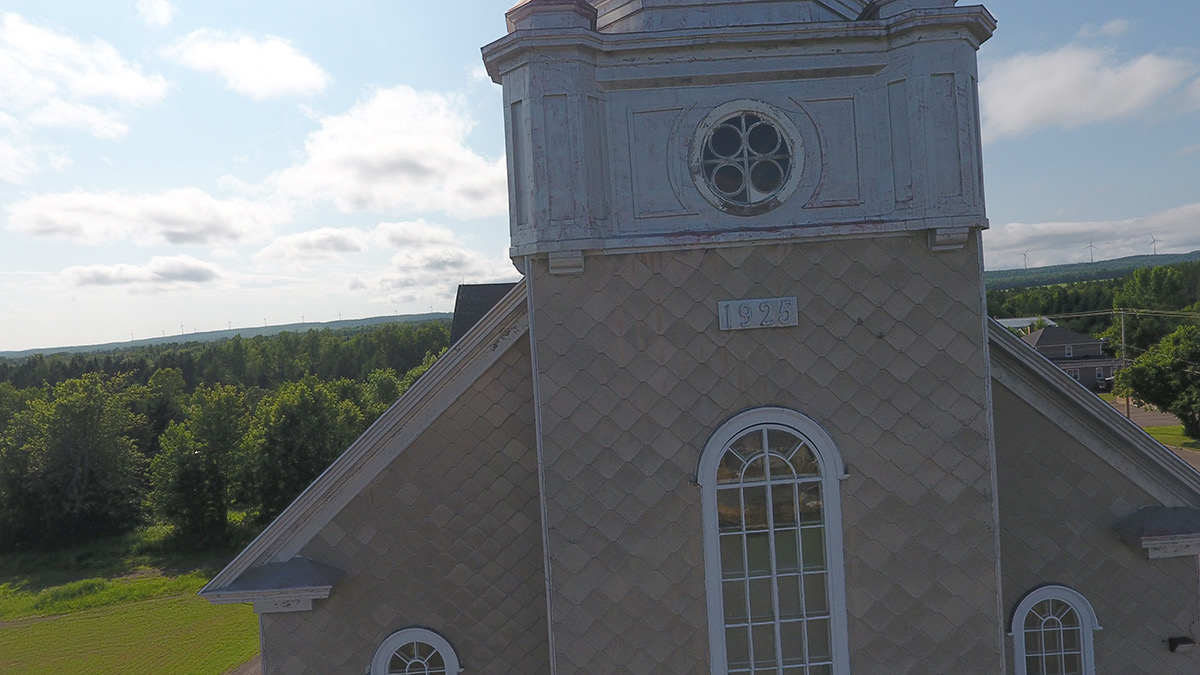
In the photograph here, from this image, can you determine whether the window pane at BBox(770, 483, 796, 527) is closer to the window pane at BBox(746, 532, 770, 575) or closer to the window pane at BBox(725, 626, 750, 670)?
the window pane at BBox(746, 532, 770, 575)

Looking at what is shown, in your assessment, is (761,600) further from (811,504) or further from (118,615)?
(118,615)

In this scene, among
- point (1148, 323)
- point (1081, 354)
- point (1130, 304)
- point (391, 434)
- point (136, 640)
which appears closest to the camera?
point (391, 434)

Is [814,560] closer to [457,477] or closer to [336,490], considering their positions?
[457,477]

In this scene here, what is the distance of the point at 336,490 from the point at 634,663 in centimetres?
332

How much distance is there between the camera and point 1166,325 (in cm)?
5838

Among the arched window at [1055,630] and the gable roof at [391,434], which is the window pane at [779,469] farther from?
the arched window at [1055,630]

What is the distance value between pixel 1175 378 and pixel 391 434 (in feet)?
144

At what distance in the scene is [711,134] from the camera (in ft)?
18.8

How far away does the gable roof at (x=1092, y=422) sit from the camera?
6.87 meters

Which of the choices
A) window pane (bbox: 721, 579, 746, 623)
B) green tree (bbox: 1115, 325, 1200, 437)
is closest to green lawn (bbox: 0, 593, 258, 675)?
window pane (bbox: 721, 579, 746, 623)

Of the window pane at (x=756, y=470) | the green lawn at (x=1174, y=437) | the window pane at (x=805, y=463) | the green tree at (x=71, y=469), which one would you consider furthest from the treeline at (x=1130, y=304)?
the green tree at (x=71, y=469)

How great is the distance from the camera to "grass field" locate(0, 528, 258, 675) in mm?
18078

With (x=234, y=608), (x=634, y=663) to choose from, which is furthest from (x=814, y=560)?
(x=234, y=608)

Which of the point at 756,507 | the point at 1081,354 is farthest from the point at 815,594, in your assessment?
the point at 1081,354
